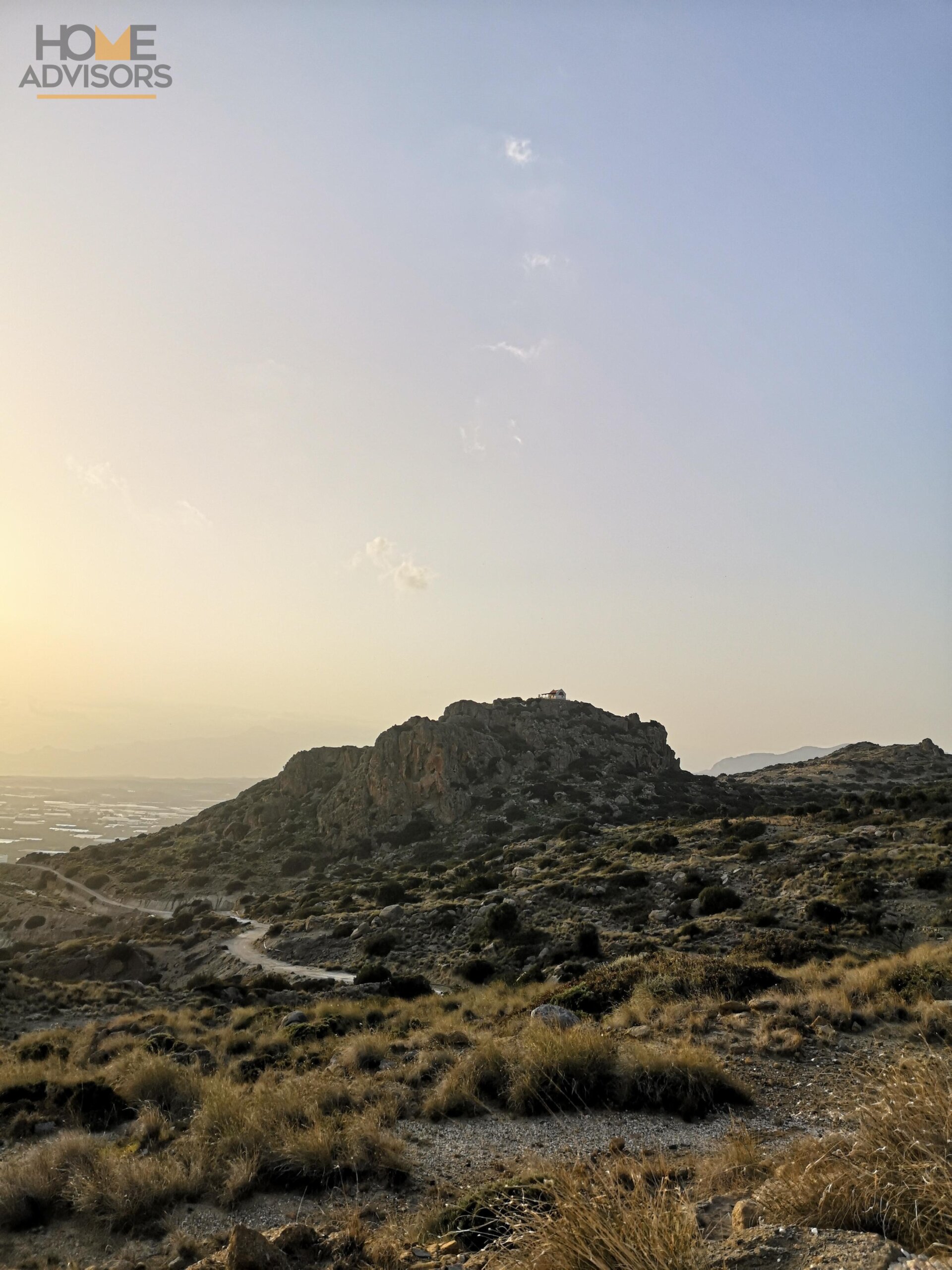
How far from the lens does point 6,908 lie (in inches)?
2060

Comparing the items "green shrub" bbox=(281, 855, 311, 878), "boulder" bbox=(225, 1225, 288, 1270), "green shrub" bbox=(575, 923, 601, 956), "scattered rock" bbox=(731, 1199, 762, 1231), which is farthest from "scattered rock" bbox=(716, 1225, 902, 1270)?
"green shrub" bbox=(281, 855, 311, 878)

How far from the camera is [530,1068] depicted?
9.91 metres

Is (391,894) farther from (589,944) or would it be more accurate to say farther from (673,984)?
(673,984)

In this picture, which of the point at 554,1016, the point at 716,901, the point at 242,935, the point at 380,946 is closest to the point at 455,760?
the point at 242,935

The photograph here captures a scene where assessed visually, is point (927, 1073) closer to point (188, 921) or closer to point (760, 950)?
point (760, 950)

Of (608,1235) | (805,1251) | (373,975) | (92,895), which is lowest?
(92,895)

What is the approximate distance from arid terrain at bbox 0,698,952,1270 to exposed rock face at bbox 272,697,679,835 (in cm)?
2543

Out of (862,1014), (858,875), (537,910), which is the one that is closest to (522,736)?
(537,910)

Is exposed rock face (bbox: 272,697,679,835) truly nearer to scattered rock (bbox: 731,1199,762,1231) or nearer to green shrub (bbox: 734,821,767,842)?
green shrub (bbox: 734,821,767,842)

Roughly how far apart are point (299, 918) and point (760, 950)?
30.8 metres

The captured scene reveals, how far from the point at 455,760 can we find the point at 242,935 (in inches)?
1346

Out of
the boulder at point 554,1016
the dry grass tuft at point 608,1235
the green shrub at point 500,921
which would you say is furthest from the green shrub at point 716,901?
the dry grass tuft at point 608,1235

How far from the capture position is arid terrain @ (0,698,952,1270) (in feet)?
15.1

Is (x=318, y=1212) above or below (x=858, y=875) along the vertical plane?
above
